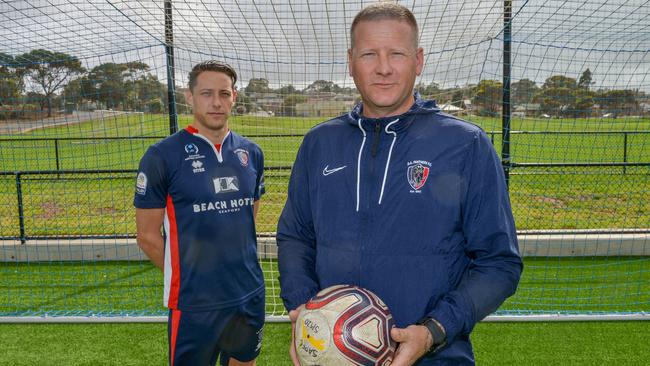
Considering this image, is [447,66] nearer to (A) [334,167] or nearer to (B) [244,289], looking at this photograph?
(B) [244,289]

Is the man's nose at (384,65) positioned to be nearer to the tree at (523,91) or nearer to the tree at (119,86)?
the tree at (523,91)

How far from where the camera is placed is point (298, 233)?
188 cm

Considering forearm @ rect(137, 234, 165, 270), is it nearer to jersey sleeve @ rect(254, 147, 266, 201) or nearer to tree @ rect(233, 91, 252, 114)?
jersey sleeve @ rect(254, 147, 266, 201)

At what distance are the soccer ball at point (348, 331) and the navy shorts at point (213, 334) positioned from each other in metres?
1.40

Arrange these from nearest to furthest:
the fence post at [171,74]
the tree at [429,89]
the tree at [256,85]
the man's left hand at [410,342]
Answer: the man's left hand at [410,342]
the fence post at [171,74]
the tree at [256,85]
the tree at [429,89]

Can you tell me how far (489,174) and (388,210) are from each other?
1.05 ft

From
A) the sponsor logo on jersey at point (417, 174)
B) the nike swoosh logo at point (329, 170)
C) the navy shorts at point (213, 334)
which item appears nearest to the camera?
the sponsor logo on jersey at point (417, 174)

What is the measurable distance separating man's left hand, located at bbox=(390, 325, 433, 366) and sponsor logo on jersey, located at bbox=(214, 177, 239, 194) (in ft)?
5.75

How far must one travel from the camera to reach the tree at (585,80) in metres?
5.55

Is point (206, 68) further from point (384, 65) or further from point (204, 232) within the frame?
point (384, 65)

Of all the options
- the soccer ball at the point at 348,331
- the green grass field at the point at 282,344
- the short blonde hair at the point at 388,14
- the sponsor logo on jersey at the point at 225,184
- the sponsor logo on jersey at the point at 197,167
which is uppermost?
the short blonde hair at the point at 388,14

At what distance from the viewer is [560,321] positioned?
454 centimetres

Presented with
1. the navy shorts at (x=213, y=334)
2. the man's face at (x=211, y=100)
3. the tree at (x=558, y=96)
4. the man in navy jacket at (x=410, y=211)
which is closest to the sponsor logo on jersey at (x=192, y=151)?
the man's face at (x=211, y=100)

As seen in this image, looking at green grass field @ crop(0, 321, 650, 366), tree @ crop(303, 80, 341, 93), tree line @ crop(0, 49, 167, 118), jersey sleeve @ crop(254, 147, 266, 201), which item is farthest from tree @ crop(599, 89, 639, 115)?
tree line @ crop(0, 49, 167, 118)
